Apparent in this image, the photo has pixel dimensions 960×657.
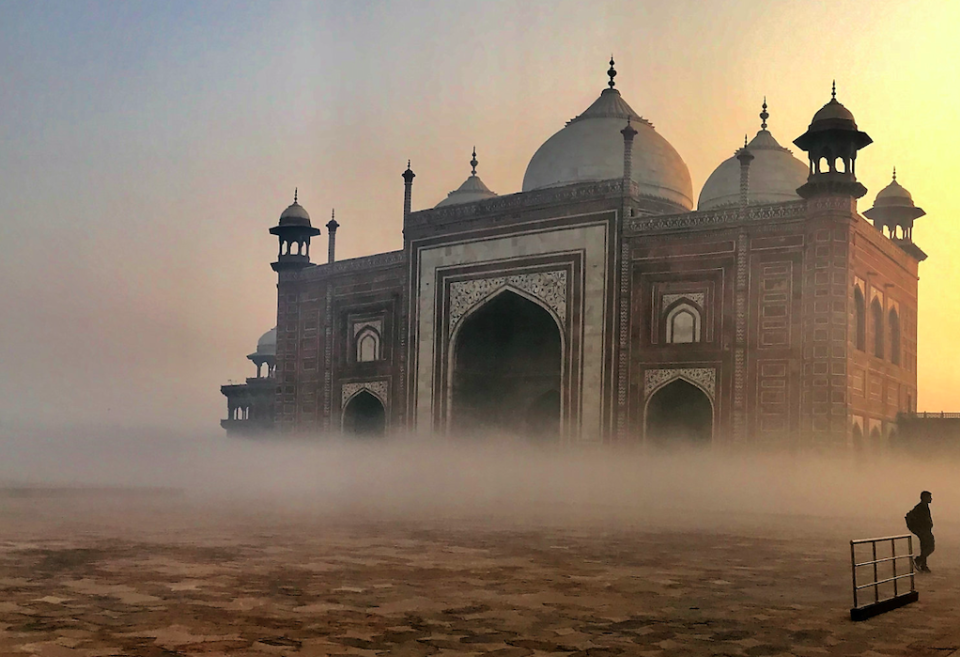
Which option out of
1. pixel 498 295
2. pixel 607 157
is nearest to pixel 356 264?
pixel 498 295

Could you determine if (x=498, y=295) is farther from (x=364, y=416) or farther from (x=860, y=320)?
(x=860, y=320)

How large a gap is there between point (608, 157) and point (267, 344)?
910 inches

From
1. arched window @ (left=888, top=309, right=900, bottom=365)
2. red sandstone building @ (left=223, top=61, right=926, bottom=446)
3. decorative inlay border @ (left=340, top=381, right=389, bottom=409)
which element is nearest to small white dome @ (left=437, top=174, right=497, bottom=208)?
red sandstone building @ (left=223, top=61, right=926, bottom=446)

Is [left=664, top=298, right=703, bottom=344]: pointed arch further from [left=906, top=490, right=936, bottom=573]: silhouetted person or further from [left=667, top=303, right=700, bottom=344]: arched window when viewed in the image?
[left=906, top=490, right=936, bottom=573]: silhouetted person

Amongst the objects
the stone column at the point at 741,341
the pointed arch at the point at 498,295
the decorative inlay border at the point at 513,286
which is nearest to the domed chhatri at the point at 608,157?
the decorative inlay border at the point at 513,286

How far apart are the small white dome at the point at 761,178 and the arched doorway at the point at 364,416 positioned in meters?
9.93

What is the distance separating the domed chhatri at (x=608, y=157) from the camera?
26.5 metres

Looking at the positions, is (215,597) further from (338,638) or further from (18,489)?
(18,489)

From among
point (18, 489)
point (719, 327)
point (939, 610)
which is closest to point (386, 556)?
point (939, 610)

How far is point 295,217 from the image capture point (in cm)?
3022

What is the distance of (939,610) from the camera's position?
7.60 meters

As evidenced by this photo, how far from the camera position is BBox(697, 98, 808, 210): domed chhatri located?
27.1m

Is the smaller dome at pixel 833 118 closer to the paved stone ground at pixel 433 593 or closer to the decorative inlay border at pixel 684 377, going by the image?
the decorative inlay border at pixel 684 377

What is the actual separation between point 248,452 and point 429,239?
9.39 m
